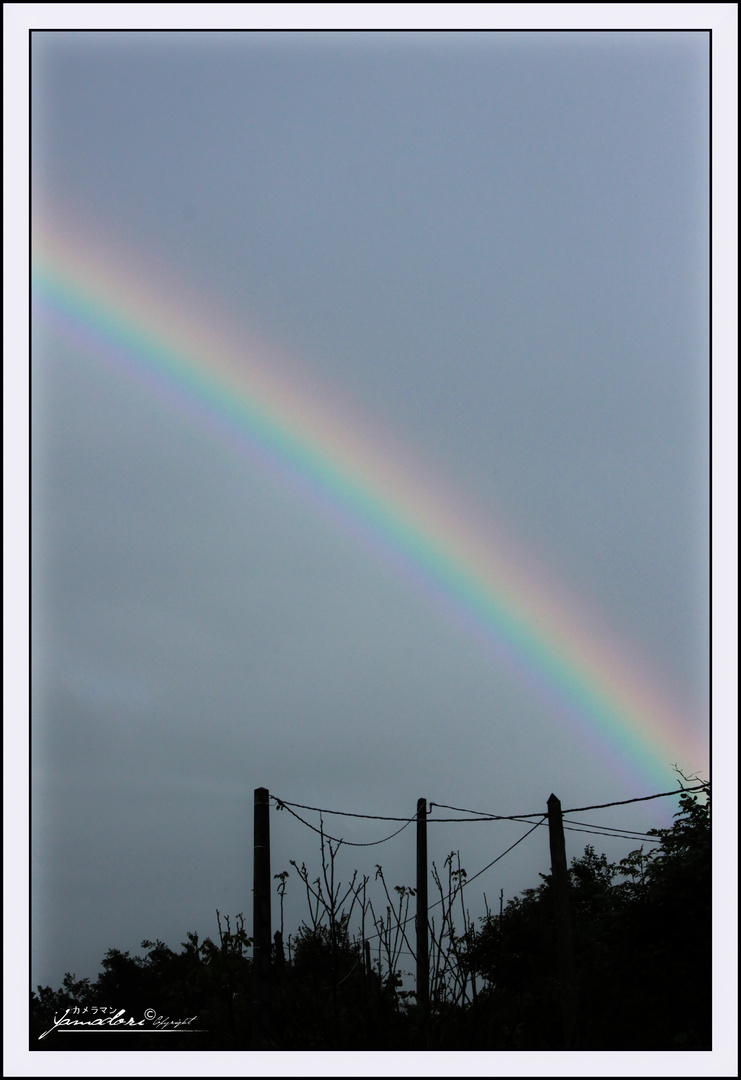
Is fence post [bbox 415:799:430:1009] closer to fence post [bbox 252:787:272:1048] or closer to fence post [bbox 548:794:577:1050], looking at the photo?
fence post [bbox 252:787:272:1048]

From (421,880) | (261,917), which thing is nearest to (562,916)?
(261,917)

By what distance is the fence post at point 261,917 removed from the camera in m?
11.3

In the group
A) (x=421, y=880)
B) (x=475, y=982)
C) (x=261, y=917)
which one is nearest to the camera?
(x=475, y=982)

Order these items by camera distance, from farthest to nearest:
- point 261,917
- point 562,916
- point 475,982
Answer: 1. point 261,917
2. point 562,916
3. point 475,982

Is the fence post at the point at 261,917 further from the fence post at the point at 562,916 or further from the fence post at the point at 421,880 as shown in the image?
the fence post at the point at 421,880

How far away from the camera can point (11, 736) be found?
19.5 ft

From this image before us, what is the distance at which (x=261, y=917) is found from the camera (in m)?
12.2

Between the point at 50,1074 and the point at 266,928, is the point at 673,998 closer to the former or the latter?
the point at 266,928

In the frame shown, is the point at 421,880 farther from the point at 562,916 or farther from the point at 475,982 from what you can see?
the point at 475,982

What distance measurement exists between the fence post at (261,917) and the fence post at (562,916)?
10.7 ft

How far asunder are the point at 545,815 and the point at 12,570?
8439mm

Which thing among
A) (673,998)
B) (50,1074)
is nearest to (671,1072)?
(50,1074)

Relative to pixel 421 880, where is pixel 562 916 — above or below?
above

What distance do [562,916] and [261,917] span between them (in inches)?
142
